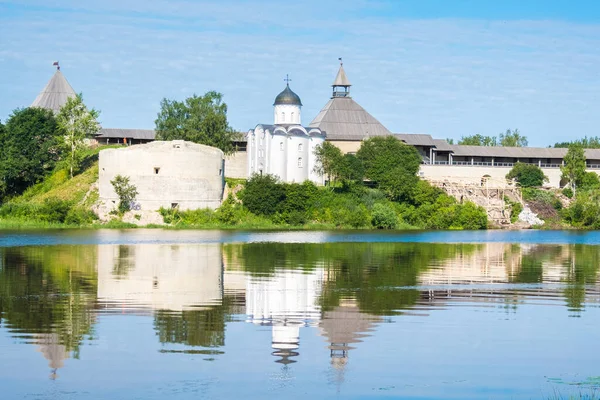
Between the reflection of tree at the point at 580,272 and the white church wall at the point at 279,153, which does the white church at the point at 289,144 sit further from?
the reflection of tree at the point at 580,272

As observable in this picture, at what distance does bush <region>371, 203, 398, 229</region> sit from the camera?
164ft

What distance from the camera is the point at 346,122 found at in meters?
62.8

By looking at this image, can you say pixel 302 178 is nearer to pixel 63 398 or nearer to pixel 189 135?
pixel 189 135

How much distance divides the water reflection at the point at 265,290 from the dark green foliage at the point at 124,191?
59.3 feet

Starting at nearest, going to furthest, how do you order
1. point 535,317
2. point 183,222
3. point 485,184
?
point 535,317 < point 183,222 < point 485,184

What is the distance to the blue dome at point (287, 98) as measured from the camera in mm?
54844

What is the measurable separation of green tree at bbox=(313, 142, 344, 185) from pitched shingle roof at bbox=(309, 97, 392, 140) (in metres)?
6.43

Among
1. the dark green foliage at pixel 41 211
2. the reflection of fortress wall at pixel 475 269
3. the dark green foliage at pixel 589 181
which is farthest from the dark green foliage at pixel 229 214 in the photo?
the dark green foliage at pixel 589 181

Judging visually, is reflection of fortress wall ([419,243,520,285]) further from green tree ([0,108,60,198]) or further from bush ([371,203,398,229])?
green tree ([0,108,60,198])

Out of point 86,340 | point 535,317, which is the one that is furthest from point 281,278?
point 86,340

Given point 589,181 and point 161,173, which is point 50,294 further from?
point 589,181

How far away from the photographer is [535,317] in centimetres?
1588

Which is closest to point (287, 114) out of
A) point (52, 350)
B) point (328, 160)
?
point (328, 160)

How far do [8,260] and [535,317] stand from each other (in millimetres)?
15353
